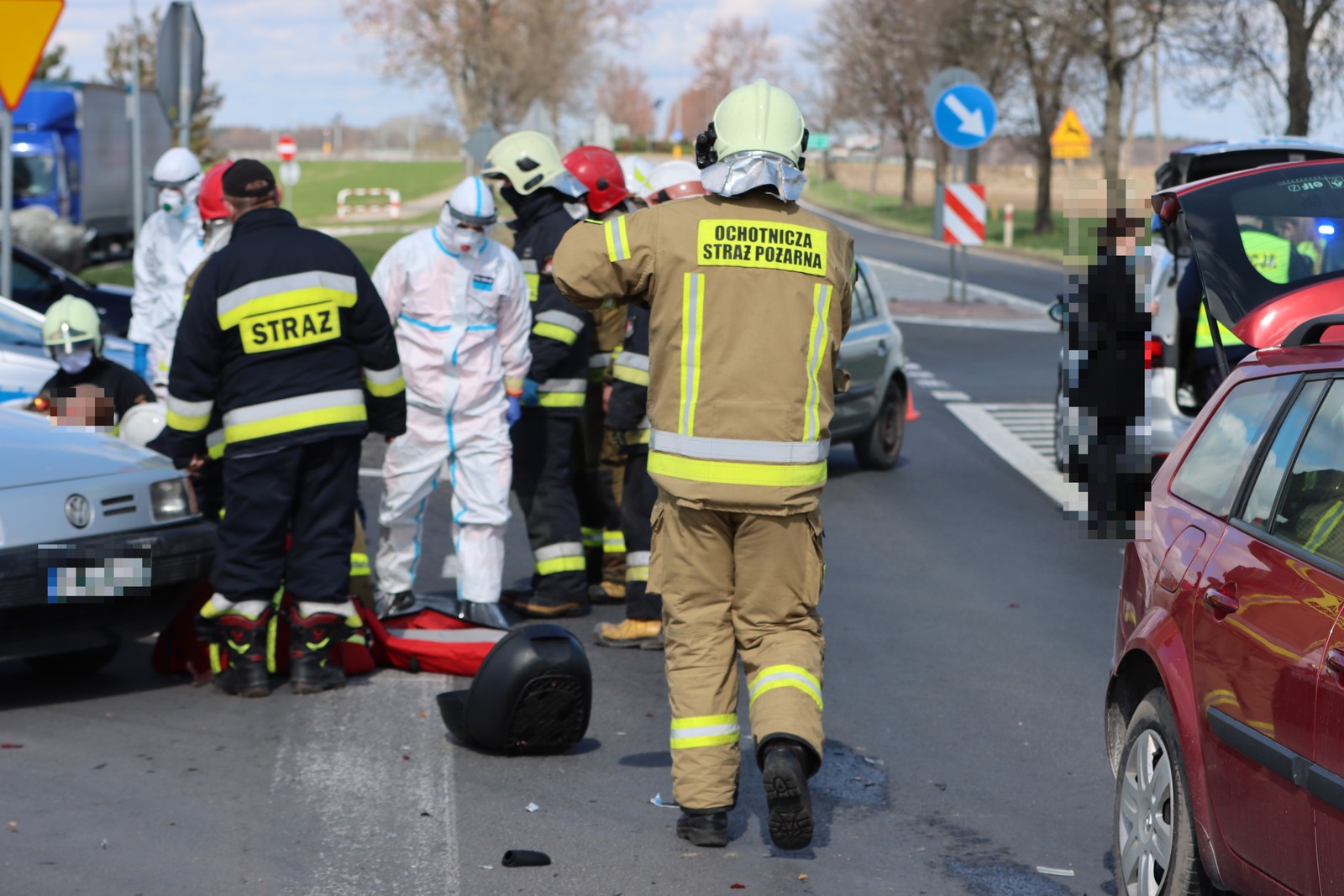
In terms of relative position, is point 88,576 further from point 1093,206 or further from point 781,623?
point 1093,206

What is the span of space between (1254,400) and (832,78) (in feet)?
264

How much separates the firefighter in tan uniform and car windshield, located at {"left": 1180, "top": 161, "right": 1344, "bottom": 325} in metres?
1.05

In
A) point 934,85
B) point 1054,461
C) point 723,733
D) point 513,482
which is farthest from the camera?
point 934,85

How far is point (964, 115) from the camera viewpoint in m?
23.0

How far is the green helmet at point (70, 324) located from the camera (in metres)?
8.13

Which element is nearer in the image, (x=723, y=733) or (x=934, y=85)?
(x=723, y=733)

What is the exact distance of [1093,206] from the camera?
5734mm

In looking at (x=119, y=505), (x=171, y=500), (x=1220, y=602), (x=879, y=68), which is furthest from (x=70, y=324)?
(x=879, y=68)

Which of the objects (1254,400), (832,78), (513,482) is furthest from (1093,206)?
(832,78)

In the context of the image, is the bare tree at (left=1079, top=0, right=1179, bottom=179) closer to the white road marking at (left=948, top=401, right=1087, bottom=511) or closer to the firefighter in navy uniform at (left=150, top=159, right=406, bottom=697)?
the white road marking at (left=948, top=401, right=1087, bottom=511)

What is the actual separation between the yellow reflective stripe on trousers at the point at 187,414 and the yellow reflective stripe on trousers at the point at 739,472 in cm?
240

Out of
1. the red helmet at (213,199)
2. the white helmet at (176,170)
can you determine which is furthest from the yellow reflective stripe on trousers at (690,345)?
the white helmet at (176,170)

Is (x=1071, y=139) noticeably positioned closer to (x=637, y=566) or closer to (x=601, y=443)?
(x=601, y=443)

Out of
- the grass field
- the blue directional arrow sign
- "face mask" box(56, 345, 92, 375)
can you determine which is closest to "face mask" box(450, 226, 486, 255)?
"face mask" box(56, 345, 92, 375)
